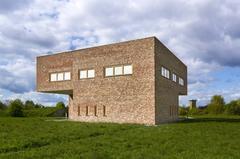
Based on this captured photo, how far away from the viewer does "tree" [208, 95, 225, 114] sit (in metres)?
85.1

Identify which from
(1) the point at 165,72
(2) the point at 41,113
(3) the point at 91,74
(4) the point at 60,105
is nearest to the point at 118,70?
(3) the point at 91,74

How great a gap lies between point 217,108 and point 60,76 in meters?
52.9

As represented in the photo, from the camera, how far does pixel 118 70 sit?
126 ft

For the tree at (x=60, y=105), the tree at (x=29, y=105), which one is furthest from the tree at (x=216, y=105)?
the tree at (x=29, y=105)

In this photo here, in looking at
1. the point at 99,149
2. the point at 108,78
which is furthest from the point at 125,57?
the point at 99,149

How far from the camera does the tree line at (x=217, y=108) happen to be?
271 feet

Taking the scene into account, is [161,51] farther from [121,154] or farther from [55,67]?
[121,154]

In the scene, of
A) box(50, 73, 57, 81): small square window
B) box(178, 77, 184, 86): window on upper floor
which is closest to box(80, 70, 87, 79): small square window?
box(50, 73, 57, 81): small square window

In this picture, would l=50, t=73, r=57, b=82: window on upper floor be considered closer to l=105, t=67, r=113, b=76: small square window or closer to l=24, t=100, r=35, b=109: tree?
l=105, t=67, r=113, b=76: small square window

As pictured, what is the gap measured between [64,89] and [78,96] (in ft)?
11.3

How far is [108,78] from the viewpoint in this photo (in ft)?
127

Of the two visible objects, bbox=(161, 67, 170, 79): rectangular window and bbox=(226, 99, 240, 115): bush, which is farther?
bbox=(226, 99, 240, 115): bush

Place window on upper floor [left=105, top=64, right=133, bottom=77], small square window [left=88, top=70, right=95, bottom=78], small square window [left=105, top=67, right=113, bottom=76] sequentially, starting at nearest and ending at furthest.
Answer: window on upper floor [left=105, top=64, right=133, bottom=77] → small square window [left=105, top=67, right=113, bottom=76] → small square window [left=88, top=70, right=95, bottom=78]

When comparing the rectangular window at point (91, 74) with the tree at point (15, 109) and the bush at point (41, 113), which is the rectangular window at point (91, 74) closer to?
the tree at point (15, 109)
